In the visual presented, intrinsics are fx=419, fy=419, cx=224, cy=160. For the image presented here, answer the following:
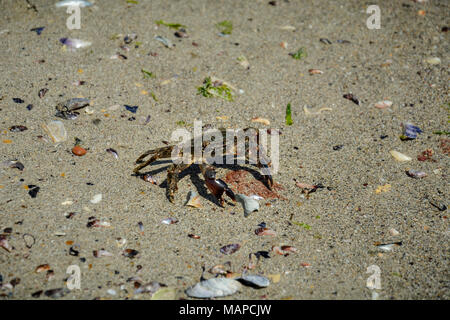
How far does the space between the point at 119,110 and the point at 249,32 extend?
2.28 m

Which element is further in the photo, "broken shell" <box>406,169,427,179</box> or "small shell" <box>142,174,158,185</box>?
"broken shell" <box>406,169,427,179</box>

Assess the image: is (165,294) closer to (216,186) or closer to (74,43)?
(216,186)

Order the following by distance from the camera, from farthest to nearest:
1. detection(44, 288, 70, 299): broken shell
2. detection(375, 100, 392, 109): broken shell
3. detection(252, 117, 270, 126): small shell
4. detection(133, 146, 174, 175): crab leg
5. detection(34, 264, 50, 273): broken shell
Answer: detection(375, 100, 392, 109): broken shell < detection(252, 117, 270, 126): small shell < detection(133, 146, 174, 175): crab leg < detection(34, 264, 50, 273): broken shell < detection(44, 288, 70, 299): broken shell

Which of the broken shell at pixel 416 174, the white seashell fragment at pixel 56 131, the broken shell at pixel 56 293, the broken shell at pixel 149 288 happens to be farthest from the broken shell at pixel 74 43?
the broken shell at pixel 416 174

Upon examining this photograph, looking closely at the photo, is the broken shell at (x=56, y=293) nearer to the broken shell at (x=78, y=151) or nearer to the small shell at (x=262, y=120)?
the broken shell at (x=78, y=151)

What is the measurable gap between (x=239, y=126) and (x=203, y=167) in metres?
0.99

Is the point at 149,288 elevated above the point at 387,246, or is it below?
below

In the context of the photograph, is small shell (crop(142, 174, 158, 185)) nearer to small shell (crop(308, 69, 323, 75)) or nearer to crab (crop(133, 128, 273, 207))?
crab (crop(133, 128, 273, 207))

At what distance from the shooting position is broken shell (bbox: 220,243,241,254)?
3.36m

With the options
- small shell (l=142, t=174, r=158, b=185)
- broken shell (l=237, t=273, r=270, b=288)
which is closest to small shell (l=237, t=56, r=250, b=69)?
small shell (l=142, t=174, r=158, b=185)

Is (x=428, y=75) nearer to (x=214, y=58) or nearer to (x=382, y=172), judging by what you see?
(x=382, y=172)

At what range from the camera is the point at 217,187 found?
3643mm

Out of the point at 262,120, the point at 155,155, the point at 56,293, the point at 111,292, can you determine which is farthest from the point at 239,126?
the point at 56,293

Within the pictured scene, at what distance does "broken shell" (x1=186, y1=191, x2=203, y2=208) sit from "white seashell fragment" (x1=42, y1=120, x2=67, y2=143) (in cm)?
144
